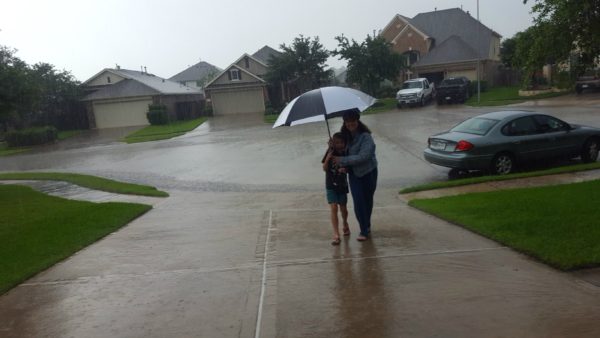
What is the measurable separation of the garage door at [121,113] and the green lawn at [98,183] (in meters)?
30.6

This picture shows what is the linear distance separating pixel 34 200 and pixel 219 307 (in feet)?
29.1

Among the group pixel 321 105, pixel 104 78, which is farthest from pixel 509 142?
pixel 104 78

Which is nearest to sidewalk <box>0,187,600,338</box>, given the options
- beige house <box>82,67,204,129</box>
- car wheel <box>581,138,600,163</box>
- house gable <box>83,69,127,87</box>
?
car wheel <box>581,138,600,163</box>

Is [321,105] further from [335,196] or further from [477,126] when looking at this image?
[477,126]

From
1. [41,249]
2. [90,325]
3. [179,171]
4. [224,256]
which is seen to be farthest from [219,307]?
[179,171]

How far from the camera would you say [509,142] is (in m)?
11.5

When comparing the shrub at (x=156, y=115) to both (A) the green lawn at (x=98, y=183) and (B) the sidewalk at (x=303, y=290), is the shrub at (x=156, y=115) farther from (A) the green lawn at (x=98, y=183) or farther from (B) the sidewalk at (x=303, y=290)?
(B) the sidewalk at (x=303, y=290)

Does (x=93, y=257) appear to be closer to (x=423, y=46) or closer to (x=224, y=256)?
(x=224, y=256)

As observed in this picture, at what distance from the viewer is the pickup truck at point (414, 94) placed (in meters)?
36.2

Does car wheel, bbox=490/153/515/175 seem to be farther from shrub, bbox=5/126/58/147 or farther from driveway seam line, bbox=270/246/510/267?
shrub, bbox=5/126/58/147

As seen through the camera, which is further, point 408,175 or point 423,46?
point 423,46

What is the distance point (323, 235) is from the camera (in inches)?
274

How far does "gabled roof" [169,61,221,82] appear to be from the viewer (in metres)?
94.8

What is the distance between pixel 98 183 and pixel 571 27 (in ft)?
38.5
